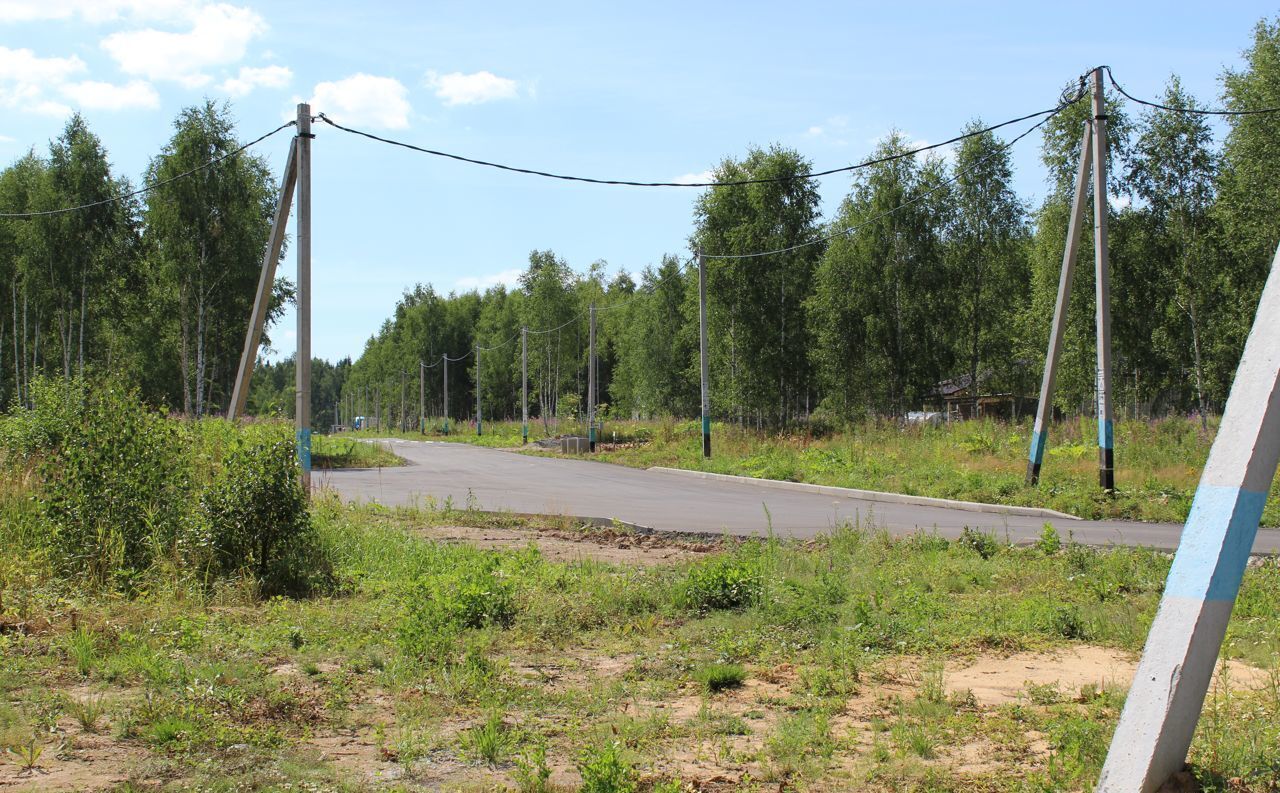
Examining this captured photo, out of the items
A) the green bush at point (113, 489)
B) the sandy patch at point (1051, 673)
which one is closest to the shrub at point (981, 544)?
the sandy patch at point (1051, 673)

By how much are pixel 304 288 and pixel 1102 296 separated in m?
12.5

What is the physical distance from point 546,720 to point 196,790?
171cm

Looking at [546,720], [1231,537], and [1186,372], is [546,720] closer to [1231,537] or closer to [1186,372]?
[1231,537]

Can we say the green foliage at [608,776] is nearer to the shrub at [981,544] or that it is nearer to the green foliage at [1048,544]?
the shrub at [981,544]

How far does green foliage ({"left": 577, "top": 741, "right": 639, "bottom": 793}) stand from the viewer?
144 inches

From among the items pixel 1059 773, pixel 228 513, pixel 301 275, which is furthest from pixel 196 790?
pixel 301 275

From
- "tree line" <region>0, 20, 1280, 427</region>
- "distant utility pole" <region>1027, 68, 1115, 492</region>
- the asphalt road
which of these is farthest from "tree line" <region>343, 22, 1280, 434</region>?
the asphalt road

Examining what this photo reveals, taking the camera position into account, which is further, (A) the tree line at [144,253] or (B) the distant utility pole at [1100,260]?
(A) the tree line at [144,253]

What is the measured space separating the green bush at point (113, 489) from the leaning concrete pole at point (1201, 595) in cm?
786

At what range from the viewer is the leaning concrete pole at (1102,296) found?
15.1 metres

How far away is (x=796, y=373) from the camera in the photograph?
43.6 metres

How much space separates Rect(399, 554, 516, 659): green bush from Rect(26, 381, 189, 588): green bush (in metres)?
Answer: 2.79

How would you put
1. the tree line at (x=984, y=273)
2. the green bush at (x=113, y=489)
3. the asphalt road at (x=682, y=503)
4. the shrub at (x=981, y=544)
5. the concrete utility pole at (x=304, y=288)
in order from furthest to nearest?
the tree line at (x=984, y=273) < the concrete utility pole at (x=304, y=288) < the asphalt road at (x=682, y=503) < the shrub at (x=981, y=544) < the green bush at (x=113, y=489)

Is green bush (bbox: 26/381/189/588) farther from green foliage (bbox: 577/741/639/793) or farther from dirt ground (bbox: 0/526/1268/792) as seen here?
green foliage (bbox: 577/741/639/793)
